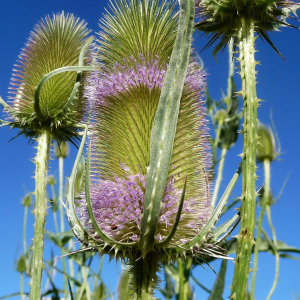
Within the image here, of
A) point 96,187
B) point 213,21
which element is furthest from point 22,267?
point 213,21

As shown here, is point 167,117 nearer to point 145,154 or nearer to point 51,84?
point 145,154

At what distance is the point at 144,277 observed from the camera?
6.13 ft

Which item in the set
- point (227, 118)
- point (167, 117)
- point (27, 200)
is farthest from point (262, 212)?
point (27, 200)

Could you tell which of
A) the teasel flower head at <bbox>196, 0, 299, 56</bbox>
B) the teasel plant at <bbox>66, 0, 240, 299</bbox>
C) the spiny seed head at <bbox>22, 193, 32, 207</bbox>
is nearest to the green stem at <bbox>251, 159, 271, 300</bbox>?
the teasel plant at <bbox>66, 0, 240, 299</bbox>

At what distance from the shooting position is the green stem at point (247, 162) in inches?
61.8

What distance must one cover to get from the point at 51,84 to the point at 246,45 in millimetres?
1697

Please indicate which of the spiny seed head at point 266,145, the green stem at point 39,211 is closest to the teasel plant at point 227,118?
the spiny seed head at point 266,145

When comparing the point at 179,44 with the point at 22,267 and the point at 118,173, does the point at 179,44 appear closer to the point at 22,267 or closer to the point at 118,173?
the point at 118,173

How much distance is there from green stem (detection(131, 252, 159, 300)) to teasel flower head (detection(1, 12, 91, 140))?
1.40 metres

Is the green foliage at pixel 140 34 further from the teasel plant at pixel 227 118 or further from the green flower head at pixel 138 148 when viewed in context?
the teasel plant at pixel 227 118

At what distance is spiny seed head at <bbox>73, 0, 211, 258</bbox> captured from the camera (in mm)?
1866

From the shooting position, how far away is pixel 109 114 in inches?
85.4

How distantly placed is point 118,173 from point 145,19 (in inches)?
33.3

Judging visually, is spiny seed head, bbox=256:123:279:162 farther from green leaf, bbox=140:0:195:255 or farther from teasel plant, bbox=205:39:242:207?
green leaf, bbox=140:0:195:255
